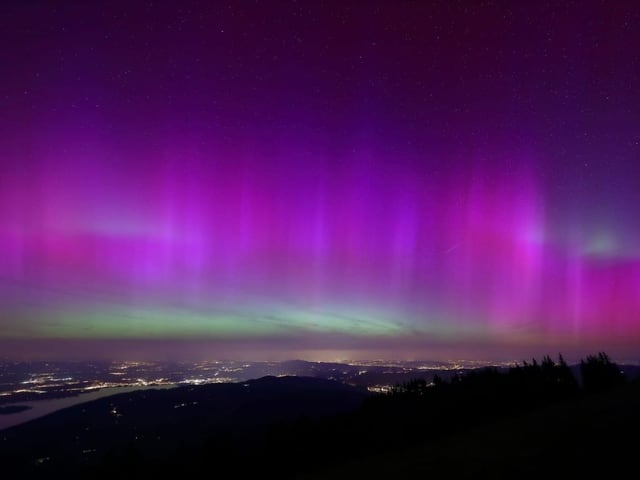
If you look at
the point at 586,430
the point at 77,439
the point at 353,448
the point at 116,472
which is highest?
the point at 586,430

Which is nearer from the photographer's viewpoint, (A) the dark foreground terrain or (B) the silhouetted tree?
(A) the dark foreground terrain

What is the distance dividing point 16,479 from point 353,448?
14158cm

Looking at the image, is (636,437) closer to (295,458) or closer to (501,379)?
(295,458)

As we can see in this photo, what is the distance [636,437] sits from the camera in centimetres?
2230

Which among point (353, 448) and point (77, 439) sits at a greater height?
point (353, 448)

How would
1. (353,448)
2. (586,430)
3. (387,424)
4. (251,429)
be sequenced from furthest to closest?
(251,429)
(387,424)
(353,448)
(586,430)

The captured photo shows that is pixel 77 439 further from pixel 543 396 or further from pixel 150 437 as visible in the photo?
pixel 543 396

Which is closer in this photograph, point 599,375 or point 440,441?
point 440,441

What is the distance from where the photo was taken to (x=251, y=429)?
186 metres

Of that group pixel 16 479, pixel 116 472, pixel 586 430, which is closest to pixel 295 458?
pixel 116 472

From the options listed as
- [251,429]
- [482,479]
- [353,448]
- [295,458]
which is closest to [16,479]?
[251,429]

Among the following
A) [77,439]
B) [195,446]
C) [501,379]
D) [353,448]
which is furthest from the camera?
[77,439]

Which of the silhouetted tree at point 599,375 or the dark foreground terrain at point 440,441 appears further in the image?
the silhouetted tree at point 599,375

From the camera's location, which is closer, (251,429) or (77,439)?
(251,429)
